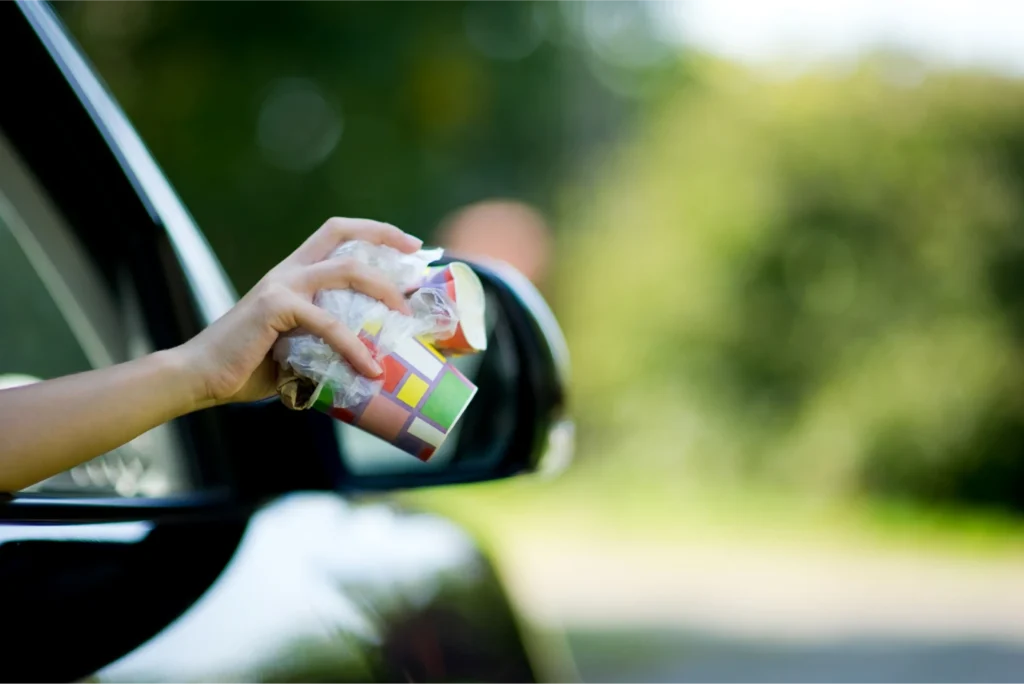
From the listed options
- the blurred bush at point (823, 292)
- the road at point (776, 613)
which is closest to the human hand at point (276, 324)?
the road at point (776, 613)

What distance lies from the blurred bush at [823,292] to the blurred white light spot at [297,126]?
3.96 metres

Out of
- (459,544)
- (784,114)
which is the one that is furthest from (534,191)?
(459,544)

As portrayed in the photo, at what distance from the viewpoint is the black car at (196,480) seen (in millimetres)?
1203

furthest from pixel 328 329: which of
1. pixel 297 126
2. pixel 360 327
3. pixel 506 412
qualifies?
pixel 297 126

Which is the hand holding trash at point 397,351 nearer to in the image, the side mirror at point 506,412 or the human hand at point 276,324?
the human hand at point 276,324

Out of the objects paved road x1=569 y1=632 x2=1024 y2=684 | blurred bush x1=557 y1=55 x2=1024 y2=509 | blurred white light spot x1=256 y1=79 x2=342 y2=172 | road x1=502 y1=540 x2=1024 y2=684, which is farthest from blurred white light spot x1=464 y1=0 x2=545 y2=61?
paved road x1=569 y1=632 x2=1024 y2=684

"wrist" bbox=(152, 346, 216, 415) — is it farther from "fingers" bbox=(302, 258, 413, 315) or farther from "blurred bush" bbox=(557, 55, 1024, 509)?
"blurred bush" bbox=(557, 55, 1024, 509)

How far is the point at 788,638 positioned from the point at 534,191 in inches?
332

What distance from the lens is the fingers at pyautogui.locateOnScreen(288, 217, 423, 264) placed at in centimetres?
132

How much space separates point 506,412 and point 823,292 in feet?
33.1

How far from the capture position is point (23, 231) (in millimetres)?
1853

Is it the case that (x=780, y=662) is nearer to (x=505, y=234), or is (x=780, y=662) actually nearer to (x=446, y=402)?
(x=446, y=402)

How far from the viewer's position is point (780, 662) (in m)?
6.83

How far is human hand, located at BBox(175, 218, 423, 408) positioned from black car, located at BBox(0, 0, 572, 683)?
0.49ft
